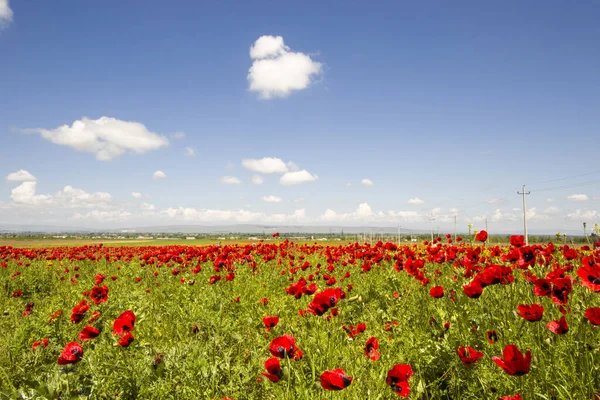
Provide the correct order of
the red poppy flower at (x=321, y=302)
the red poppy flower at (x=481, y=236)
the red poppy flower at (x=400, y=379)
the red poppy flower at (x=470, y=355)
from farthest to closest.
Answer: the red poppy flower at (x=481, y=236) → the red poppy flower at (x=321, y=302) → the red poppy flower at (x=470, y=355) → the red poppy flower at (x=400, y=379)

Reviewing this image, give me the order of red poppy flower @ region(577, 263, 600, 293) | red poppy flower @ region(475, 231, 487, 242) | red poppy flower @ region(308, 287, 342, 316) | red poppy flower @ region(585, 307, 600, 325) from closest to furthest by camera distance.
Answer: red poppy flower @ region(585, 307, 600, 325) → red poppy flower @ region(577, 263, 600, 293) → red poppy flower @ region(308, 287, 342, 316) → red poppy flower @ region(475, 231, 487, 242)

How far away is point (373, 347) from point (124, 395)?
2.04m

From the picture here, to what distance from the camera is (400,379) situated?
1.98m

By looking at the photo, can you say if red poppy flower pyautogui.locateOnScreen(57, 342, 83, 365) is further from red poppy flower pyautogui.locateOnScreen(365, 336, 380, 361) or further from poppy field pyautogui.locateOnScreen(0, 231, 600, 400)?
red poppy flower pyautogui.locateOnScreen(365, 336, 380, 361)

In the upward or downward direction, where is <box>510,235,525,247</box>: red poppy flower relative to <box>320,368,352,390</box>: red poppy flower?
upward

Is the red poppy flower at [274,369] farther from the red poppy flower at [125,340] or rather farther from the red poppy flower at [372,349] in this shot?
the red poppy flower at [125,340]

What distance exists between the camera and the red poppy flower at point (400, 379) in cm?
195

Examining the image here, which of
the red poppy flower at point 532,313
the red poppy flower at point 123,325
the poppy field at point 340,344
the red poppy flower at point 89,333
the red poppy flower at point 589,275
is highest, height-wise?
the red poppy flower at point 589,275

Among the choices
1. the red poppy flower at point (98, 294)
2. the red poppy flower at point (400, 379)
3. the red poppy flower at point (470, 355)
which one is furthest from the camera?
the red poppy flower at point (98, 294)

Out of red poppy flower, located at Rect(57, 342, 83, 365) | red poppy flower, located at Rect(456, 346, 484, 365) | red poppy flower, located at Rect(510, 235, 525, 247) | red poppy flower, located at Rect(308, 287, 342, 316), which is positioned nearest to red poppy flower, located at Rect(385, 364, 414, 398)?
red poppy flower, located at Rect(456, 346, 484, 365)

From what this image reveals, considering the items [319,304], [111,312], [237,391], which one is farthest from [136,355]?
[111,312]

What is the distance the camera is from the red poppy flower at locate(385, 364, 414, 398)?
195cm

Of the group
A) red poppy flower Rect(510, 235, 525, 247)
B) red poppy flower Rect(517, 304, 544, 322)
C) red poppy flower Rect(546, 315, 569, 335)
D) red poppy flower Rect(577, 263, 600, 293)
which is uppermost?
red poppy flower Rect(510, 235, 525, 247)

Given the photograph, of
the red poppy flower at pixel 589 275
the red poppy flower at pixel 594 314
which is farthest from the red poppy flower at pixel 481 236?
the red poppy flower at pixel 594 314
